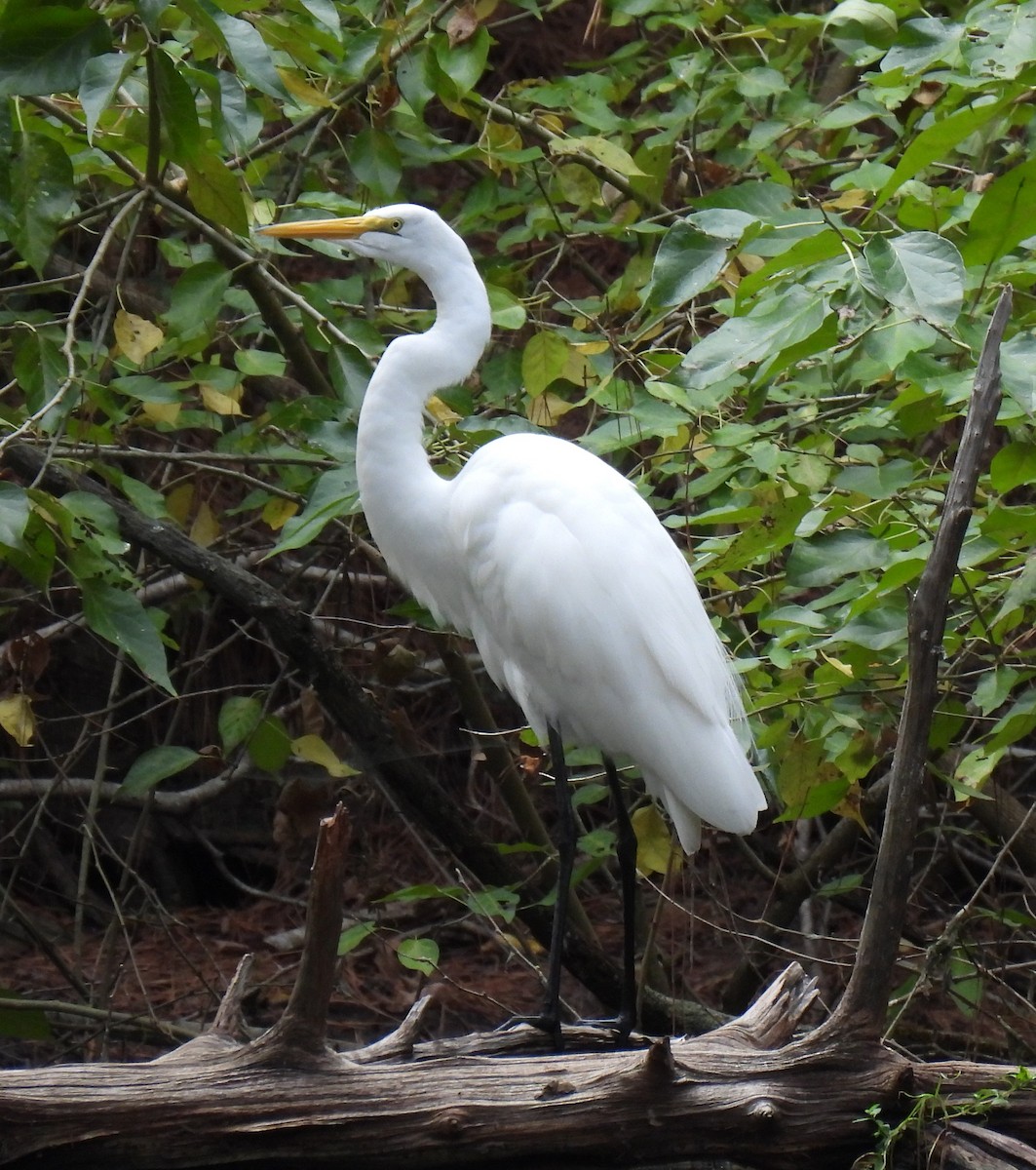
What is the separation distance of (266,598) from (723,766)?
0.97 meters

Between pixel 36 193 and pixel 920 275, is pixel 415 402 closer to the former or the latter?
pixel 36 193

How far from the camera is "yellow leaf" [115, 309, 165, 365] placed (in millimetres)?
2352

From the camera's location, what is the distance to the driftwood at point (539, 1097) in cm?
166

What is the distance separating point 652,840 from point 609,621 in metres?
0.62

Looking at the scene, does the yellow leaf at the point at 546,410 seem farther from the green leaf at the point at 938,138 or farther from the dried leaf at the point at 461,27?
the green leaf at the point at 938,138

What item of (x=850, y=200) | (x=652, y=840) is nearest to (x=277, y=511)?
(x=652, y=840)

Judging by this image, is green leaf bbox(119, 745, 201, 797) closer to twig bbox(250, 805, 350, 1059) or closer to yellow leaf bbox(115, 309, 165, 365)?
yellow leaf bbox(115, 309, 165, 365)

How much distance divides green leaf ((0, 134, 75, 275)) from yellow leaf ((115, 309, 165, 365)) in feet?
1.99

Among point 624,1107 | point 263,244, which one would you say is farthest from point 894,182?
point 263,244

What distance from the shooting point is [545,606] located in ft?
7.55

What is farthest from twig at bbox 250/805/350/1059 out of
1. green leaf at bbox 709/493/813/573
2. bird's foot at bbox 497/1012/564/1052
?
green leaf at bbox 709/493/813/573

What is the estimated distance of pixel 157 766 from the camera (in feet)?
8.47

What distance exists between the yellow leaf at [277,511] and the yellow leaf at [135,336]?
521 millimetres

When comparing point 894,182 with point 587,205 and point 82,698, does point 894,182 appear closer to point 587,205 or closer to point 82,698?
point 587,205
